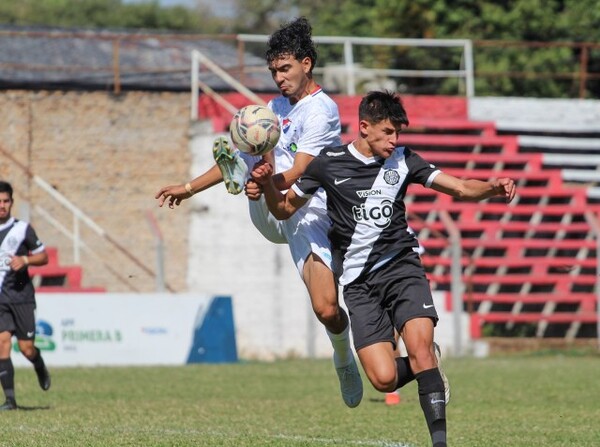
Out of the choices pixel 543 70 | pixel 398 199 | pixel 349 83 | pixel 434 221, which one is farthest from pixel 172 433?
pixel 543 70

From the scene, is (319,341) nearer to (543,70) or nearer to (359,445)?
(543,70)

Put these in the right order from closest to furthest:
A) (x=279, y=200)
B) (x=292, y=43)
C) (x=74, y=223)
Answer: (x=279, y=200)
(x=292, y=43)
(x=74, y=223)

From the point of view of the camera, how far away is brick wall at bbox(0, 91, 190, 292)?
22.2 metres

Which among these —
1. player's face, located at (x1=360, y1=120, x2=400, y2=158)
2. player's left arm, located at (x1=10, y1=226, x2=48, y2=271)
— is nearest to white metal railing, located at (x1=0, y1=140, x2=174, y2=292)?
player's left arm, located at (x1=10, y1=226, x2=48, y2=271)

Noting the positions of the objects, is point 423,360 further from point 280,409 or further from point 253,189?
point 280,409

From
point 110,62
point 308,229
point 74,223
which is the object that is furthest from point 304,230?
point 110,62

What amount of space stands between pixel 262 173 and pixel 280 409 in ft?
13.9

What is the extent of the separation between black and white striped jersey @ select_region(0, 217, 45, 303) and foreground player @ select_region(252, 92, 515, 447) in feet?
13.9

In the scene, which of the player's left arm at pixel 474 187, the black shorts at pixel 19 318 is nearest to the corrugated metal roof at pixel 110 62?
the black shorts at pixel 19 318

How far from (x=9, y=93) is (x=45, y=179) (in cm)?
164

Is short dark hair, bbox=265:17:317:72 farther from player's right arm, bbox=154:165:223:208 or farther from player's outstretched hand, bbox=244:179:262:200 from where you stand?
player's outstretched hand, bbox=244:179:262:200

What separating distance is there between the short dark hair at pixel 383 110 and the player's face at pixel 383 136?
25mm

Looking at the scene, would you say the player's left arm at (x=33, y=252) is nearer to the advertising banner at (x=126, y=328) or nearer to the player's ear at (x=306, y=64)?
the player's ear at (x=306, y=64)

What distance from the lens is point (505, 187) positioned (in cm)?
715
